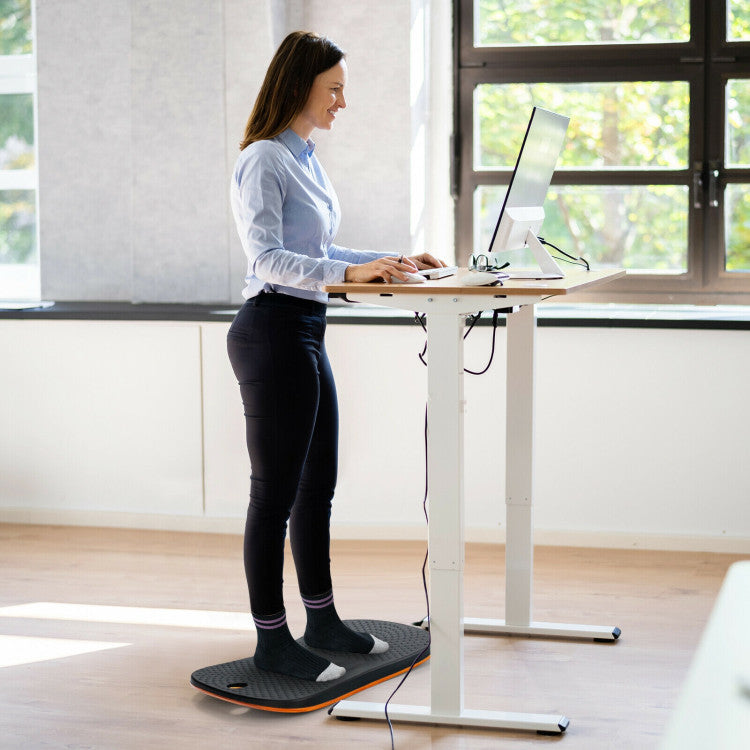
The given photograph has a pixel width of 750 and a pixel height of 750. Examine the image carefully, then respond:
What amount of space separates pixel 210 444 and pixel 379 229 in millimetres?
970

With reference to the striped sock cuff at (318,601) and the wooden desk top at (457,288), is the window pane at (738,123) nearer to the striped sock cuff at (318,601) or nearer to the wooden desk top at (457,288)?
the wooden desk top at (457,288)

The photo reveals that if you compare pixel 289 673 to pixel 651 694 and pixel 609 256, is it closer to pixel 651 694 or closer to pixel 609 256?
pixel 651 694

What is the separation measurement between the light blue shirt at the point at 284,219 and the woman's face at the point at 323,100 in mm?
42

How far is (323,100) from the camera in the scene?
2363mm

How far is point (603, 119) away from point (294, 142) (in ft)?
6.18

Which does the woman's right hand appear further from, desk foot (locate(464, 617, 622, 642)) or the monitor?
desk foot (locate(464, 617, 622, 642))

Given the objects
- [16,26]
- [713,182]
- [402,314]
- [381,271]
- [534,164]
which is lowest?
[402,314]

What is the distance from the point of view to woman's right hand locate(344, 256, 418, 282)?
6.95ft

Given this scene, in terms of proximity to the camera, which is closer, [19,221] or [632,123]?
[632,123]

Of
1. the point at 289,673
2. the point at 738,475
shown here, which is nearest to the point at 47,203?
the point at 289,673

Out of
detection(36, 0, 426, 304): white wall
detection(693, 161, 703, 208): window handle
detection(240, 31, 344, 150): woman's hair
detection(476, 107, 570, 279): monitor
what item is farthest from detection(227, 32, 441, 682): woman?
detection(693, 161, 703, 208): window handle

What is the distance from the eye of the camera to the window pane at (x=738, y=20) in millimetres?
3781

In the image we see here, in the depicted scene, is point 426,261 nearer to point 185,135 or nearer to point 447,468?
point 447,468

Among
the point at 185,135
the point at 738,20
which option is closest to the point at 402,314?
the point at 185,135
